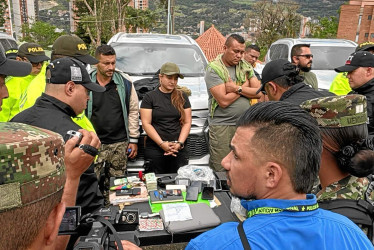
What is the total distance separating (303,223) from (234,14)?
3429 inches

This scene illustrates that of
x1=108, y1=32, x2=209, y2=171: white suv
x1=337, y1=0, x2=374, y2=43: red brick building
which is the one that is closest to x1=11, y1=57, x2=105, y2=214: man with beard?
x1=108, y1=32, x2=209, y2=171: white suv

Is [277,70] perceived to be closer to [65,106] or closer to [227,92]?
[227,92]

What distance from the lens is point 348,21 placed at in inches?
1896

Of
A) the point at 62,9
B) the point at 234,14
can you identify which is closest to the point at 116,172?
the point at 234,14

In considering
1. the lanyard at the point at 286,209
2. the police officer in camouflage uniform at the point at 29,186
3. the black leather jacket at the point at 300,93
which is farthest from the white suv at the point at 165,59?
the police officer in camouflage uniform at the point at 29,186

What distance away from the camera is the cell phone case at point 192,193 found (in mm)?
2822

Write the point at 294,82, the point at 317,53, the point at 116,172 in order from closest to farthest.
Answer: the point at 294,82 < the point at 116,172 < the point at 317,53

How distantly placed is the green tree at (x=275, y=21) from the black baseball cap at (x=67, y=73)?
39129 mm

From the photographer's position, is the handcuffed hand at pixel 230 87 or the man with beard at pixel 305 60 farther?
the man with beard at pixel 305 60

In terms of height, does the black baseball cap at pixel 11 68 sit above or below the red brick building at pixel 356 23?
below

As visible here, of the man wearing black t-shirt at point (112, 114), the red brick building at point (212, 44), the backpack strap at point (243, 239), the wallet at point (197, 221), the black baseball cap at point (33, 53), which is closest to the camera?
the backpack strap at point (243, 239)

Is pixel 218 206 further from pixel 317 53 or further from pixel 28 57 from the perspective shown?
pixel 317 53

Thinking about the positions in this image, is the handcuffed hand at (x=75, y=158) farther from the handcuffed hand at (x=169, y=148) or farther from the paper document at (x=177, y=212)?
the handcuffed hand at (x=169, y=148)

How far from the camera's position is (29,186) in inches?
35.5
